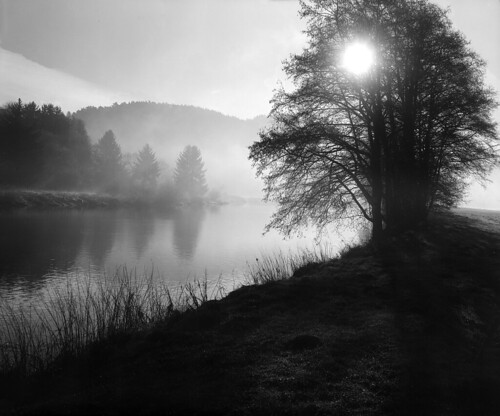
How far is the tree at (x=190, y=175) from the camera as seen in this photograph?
96.4 m

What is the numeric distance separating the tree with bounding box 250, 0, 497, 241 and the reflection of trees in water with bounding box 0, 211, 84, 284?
46.2 ft

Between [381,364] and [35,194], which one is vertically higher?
[35,194]

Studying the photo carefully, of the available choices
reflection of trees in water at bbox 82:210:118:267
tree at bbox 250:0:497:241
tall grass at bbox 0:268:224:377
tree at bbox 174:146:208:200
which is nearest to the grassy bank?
reflection of trees in water at bbox 82:210:118:267

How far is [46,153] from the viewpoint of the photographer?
217 ft

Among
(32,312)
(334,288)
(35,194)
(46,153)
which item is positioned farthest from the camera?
(46,153)

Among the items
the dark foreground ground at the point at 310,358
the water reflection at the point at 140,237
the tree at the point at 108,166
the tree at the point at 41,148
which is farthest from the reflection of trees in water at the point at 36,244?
the tree at the point at 108,166

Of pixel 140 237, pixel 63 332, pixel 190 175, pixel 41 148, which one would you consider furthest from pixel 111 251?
pixel 190 175

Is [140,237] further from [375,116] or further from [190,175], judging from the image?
[190,175]

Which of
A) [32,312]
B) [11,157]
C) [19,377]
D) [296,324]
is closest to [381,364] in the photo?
[296,324]

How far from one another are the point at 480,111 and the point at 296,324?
16.9 m

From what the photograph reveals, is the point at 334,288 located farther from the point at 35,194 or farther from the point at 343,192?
the point at 35,194

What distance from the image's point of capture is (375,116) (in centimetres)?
1756

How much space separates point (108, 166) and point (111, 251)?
58.1 m

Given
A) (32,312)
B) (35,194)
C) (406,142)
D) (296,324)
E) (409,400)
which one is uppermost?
(35,194)
